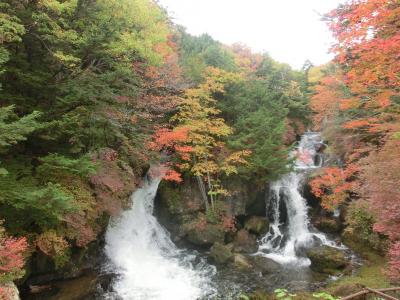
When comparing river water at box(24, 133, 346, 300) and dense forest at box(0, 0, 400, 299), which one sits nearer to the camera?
dense forest at box(0, 0, 400, 299)

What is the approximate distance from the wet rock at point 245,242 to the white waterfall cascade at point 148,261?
9.19ft

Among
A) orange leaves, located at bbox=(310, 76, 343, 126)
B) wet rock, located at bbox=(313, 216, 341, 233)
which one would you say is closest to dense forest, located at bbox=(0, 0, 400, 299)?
orange leaves, located at bbox=(310, 76, 343, 126)

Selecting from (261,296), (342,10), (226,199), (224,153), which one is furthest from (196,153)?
(342,10)

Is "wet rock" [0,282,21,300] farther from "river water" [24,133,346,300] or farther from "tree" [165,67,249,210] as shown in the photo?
"tree" [165,67,249,210]

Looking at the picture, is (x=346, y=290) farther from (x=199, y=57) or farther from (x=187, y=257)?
(x=199, y=57)

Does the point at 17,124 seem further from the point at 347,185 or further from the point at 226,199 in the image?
the point at 347,185

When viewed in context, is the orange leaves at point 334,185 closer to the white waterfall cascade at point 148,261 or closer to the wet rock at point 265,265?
the wet rock at point 265,265

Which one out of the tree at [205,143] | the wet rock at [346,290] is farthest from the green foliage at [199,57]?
the wet rock at [346,290]

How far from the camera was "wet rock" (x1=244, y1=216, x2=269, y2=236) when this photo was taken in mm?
19766

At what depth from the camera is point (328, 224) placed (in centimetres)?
1972

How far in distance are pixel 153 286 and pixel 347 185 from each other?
11.5m

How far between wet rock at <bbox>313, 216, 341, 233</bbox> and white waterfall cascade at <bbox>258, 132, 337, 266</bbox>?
50 centimetres

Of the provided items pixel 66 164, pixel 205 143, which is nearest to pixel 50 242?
pixel 66 164

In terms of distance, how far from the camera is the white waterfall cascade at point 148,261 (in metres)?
13.2
